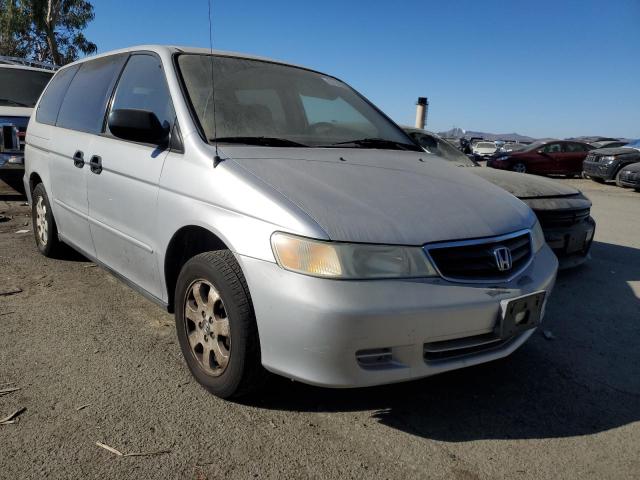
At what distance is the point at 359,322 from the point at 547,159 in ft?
63.0

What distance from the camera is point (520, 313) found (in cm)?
248

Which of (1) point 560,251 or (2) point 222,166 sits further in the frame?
(1) point 560,251

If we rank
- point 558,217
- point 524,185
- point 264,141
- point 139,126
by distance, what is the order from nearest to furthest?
1. point 139,126
2. point 264,141
3. point 558,217
4. point 524,185

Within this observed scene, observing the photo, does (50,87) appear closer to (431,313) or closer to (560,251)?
(431,313)

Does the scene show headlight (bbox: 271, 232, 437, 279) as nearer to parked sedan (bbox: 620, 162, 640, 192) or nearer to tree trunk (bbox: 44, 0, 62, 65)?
parked sedan (bbox: 620, 162, 640, 192)

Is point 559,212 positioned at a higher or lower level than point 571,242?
higher

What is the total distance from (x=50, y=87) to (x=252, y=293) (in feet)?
12.8

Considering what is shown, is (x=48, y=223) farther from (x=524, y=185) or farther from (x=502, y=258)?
(x=524, y=185)

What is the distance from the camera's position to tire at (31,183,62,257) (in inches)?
181

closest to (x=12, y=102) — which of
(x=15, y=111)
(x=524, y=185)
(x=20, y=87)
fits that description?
(x=20, y=87)

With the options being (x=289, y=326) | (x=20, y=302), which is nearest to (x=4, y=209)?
(x=20, y=302)

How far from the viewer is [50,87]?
5031mm

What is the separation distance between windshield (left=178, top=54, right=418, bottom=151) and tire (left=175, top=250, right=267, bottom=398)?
75cm

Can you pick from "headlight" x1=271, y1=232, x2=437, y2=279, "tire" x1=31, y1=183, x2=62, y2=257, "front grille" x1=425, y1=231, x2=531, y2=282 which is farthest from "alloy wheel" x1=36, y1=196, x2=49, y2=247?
"front grille" x1=425, y1=231, x2=531, y2=282
